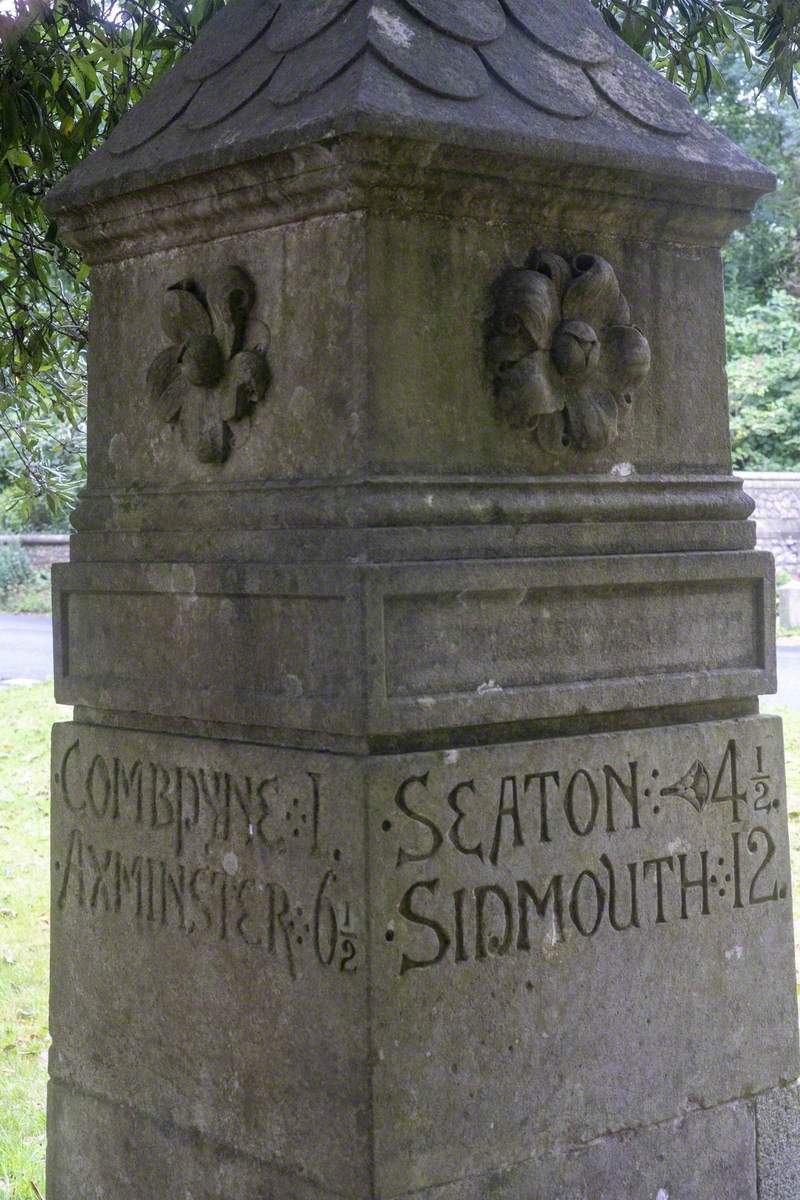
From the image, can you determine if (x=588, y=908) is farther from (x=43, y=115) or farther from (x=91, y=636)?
(x=43, y=115)

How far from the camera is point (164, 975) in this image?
2908mm

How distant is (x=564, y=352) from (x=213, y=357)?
617mm

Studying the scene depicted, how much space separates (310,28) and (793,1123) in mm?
2202

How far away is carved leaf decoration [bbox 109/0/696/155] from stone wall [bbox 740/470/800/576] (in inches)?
676

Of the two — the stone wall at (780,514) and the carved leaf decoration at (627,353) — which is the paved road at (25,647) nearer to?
the carved leaf decoration at (627,353)

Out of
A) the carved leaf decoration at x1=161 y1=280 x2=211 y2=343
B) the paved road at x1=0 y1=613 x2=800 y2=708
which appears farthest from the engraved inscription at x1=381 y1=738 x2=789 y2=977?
the paved road at x1=0 y1=613 x2=800 y2=708

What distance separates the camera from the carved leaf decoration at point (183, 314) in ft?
9.33

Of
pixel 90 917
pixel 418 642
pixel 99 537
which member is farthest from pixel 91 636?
pixel 418 642

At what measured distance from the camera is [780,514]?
2012 centimetres

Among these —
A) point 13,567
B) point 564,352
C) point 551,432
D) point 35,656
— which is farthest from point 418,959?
point 13,567

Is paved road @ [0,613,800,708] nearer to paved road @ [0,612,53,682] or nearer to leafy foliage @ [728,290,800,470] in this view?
paved road @ [0,612,53,682]

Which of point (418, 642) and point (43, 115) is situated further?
point (43, 115)

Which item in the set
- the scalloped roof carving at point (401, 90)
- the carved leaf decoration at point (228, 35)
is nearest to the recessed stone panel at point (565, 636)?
the scalloped roof carving at point (401, 90)

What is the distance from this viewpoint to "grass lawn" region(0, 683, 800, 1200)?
425 centimetres
